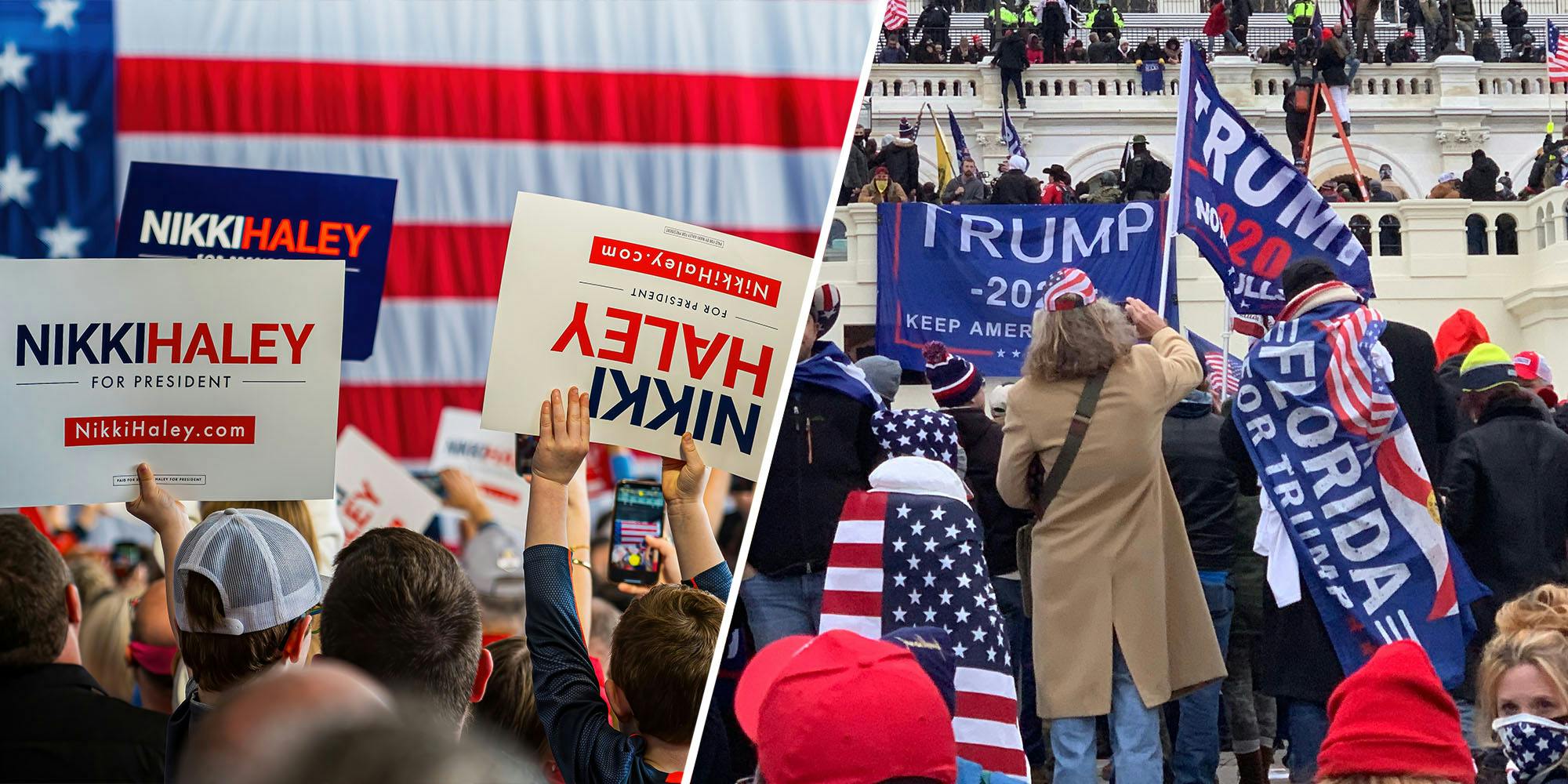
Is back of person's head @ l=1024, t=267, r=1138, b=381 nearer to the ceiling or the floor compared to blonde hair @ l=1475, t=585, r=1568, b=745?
nearer to the ceiling

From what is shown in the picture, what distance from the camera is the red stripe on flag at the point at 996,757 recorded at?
3152mm

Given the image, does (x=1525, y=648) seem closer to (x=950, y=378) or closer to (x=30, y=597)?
(x=950, y=378)

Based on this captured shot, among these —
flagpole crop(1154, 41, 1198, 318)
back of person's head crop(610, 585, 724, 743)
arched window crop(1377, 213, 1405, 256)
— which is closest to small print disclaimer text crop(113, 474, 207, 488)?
back of person's head crop(610, 585, 724, 743)

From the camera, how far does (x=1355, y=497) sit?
372 cm

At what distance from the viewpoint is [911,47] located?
3238 centimetres

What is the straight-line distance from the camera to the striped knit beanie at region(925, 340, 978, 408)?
425 cm

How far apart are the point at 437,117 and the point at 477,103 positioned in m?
0.08

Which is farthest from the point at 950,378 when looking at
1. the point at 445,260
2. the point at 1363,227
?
the point at 1363,227

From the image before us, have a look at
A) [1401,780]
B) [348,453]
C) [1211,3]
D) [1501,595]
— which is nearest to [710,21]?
[348,453]

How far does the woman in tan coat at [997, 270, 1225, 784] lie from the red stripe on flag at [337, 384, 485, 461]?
1.24 meters

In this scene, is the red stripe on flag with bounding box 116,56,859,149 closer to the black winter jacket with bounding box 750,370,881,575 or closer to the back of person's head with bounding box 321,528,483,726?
the black winter jacket with bounding box 750,370,881,575

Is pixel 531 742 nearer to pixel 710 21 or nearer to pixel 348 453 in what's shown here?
pixel 348 453

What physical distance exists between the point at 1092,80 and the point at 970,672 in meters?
30.2

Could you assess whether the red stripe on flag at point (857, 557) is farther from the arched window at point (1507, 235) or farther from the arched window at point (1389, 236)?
the arched window at point (1507, 235)
